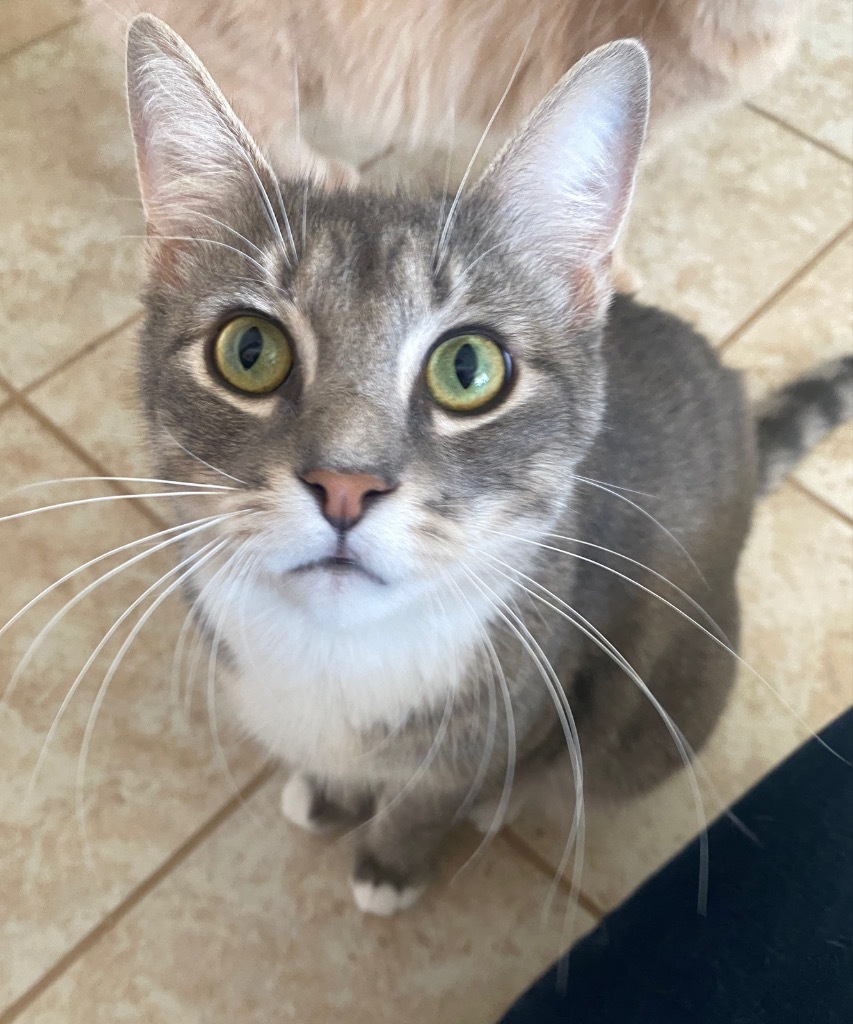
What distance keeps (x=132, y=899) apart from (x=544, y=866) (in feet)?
1.72

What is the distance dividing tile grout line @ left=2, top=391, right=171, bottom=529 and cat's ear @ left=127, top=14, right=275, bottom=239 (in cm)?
65

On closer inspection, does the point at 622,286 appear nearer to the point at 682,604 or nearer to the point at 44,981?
the point at 682,604

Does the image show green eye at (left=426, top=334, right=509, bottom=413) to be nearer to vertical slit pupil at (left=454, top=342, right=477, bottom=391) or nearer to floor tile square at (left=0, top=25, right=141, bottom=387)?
vertical slit pupil at (left=454, top=342, right=477, bottom=391)

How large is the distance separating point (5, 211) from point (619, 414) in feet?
4.16

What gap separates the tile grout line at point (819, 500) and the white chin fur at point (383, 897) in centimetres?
84

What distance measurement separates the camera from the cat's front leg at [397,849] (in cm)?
101

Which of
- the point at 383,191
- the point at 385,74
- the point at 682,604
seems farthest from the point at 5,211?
the point at 682,604

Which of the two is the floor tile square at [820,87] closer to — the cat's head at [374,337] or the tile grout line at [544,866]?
the cat's head at [374,337]

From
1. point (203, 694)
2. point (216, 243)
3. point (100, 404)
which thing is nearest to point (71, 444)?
point (100, 404)

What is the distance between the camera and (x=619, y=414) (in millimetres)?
933

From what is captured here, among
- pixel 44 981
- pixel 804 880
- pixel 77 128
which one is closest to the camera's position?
pixel 804 880

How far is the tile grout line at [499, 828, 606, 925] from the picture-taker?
113 cm

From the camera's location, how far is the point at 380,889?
1.08 meters

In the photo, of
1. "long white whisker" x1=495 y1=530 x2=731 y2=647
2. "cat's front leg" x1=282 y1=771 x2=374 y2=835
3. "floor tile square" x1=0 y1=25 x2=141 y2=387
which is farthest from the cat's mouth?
"floor tile square" x1=0 y1=25 x2=141 y2=387
